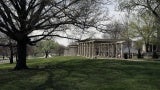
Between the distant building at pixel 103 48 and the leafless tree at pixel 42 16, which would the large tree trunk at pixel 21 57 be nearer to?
the leafless tree at pixel 42 16

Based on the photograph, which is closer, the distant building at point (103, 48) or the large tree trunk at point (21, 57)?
the large tree trunk at point (21, 57)

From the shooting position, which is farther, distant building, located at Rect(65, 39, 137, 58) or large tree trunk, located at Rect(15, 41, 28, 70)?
distant building, located at Rect(65, 39, 137, 58)

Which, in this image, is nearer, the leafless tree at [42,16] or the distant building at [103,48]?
the leafless tree at [42,16]

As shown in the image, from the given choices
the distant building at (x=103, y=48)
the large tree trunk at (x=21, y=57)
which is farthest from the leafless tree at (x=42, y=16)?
the distant building at (x=103, y=48)

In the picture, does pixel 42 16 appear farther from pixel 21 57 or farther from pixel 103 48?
pixel 103 48

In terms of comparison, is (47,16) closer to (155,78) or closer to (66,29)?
(66,29)

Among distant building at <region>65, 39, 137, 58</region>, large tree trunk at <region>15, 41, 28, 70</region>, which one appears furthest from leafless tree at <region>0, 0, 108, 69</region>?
distant building at <region>65, 39, 137, 58</region>

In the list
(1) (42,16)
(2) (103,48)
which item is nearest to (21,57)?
(1) (42,16)

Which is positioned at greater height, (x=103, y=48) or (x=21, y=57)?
(x=103, y=48)

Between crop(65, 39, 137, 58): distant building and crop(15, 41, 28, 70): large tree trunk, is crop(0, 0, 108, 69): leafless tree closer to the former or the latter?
crop(15, 41, 28, 70): large tree trunk

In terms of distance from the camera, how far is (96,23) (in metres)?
24.4

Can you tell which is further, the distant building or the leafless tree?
the distant building

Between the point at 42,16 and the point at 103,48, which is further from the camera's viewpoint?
the point at 103,48

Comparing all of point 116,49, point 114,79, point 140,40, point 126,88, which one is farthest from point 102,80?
point 140,40
